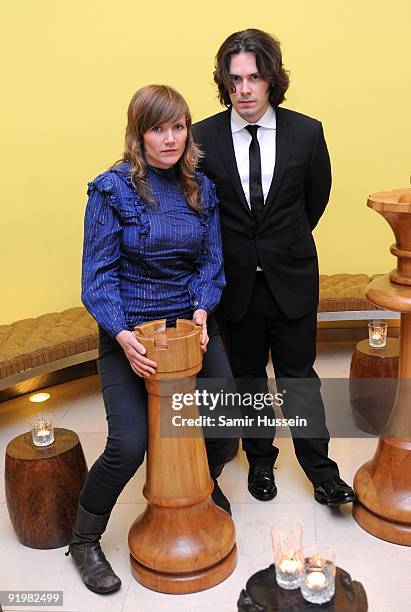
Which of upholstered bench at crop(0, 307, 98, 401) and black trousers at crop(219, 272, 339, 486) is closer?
black trousers at crop(219, 272, 339, 486)

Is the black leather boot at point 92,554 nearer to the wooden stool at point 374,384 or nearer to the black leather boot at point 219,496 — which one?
the black leather boot at point 219,496

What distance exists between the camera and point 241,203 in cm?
324

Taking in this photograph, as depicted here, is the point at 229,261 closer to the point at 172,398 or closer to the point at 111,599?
the point at 172,398

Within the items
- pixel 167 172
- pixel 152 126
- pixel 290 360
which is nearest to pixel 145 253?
pixel 167 172

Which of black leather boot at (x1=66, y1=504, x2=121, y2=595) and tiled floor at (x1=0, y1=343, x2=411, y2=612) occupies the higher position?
black leather boot at (x1=66, y1=504, x2=121, y2=595)

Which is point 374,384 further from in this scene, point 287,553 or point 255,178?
point 287,553

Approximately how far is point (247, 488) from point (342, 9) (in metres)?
2.95

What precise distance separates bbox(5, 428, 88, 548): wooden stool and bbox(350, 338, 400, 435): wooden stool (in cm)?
159

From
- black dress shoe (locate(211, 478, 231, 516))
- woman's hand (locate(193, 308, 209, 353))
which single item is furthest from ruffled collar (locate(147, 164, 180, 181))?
black dress shoe (locate(211, 478, 231, 516))

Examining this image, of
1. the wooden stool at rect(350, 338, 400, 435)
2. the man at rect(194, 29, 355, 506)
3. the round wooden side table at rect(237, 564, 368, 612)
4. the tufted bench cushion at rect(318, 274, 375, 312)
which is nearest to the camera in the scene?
the round wooden side table at rect(237, 564, 368, 612)

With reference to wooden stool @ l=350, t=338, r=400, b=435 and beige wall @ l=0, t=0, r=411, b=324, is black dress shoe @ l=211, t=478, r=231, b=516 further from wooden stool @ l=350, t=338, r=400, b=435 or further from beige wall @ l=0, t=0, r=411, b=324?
beige wall @ l=0, t=0, r=411, b=324

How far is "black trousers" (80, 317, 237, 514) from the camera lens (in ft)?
9.62

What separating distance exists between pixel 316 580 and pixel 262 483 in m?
1.43

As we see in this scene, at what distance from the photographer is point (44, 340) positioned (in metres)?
4.52
